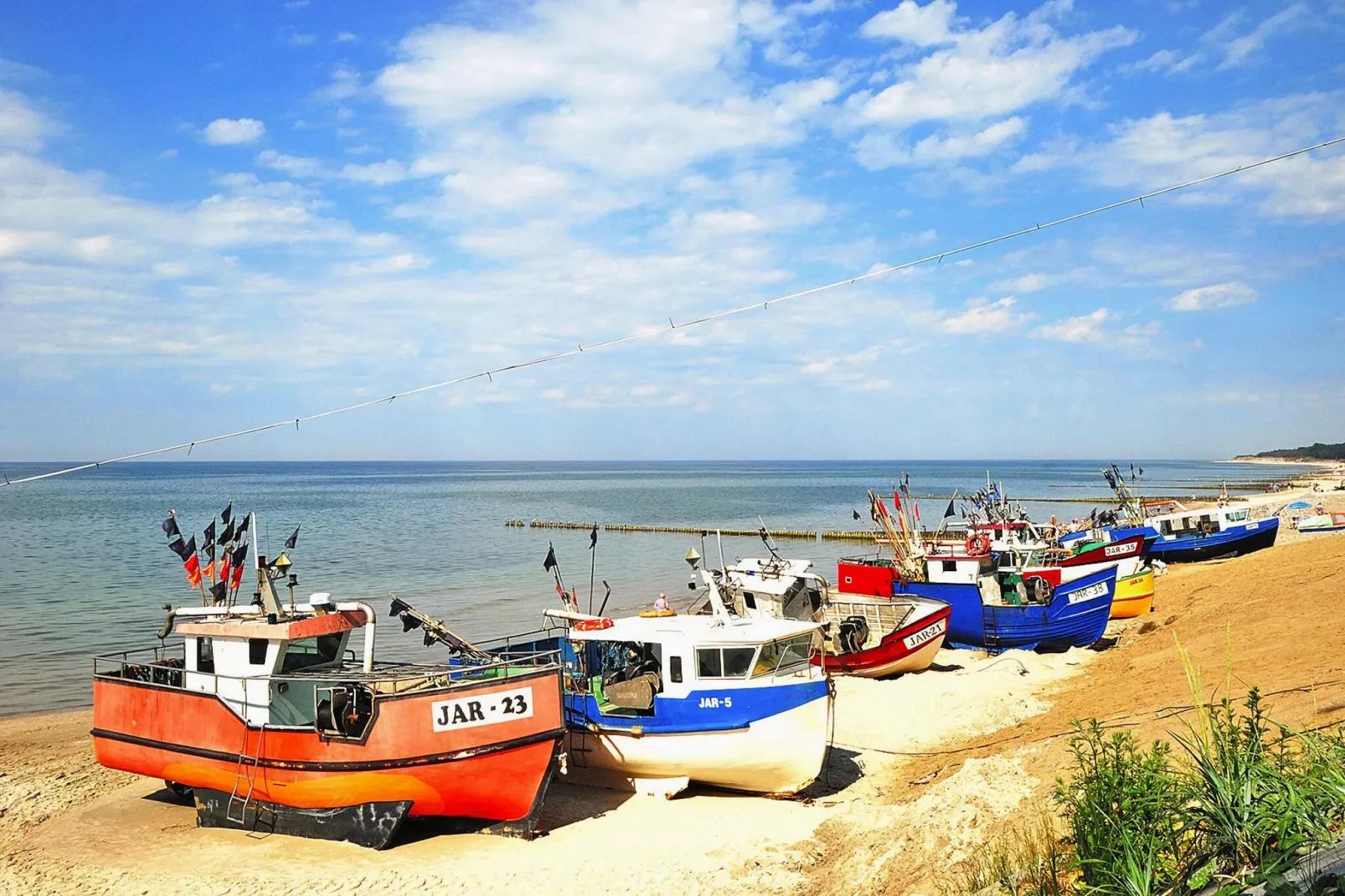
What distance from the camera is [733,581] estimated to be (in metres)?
21.4

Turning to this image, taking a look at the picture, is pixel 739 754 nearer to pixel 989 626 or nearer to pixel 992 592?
pixel 989 626

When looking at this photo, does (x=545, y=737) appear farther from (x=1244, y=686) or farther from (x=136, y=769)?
(x=1244, y=686)

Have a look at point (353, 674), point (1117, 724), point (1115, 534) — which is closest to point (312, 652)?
point (353, 674)

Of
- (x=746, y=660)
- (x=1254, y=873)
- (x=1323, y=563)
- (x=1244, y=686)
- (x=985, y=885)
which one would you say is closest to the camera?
(x=1254, y=873)

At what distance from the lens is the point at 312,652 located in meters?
13.6

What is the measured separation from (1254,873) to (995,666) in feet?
55.9

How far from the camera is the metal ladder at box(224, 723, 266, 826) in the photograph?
12.6 meters

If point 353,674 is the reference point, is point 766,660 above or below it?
below

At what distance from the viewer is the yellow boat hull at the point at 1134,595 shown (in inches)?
1067

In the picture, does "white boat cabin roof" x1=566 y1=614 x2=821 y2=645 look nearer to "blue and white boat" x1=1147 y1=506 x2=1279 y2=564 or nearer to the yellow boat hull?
the yellow boat hull

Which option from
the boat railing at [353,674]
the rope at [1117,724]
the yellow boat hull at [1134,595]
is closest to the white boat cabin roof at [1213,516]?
the yellow boat hull at [1134,595]

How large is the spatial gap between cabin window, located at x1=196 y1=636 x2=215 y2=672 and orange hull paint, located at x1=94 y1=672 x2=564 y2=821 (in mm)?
532

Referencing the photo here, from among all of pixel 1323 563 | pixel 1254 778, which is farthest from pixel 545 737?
pixel 1323 563

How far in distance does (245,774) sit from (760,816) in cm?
742
